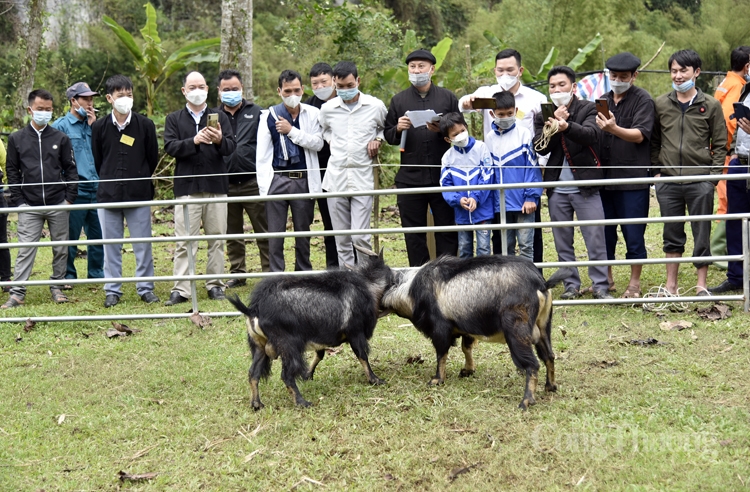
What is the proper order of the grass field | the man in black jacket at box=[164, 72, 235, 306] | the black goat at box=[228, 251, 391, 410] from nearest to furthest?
the grass field < the black goat at box=[228, 251, 391, 410] < the man in black jacket at box=[164, 72, 235, 306]

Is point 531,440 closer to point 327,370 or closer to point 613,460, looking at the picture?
point 613,460

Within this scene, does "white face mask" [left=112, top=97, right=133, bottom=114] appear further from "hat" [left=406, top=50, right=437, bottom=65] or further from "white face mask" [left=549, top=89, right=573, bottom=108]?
"white face mask" [left=549, top=89, right=573, bottom=108]

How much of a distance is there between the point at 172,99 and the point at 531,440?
16914 mm

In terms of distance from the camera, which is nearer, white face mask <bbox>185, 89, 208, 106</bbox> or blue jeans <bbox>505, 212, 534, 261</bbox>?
blue jeans <bbox>505, 212, 534, 261</bbox>

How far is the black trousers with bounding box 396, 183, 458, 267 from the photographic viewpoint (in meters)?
7.38

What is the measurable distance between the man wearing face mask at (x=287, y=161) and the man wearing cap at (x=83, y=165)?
2.15m

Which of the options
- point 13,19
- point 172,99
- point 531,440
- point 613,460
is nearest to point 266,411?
point 531,440

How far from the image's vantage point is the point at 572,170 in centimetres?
712

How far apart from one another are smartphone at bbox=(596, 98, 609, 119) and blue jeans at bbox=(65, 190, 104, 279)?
16.7 feet

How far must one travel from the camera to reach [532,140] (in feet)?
23.5

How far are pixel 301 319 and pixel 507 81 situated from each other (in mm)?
3492

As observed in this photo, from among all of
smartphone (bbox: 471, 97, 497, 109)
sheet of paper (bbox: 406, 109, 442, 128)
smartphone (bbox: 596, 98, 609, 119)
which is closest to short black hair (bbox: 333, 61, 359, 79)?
sheet of paper (bbox: 406, 109, 442, 128)

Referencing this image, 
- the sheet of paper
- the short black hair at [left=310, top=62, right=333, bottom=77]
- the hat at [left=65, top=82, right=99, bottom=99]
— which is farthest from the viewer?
the hat at [left=65, top=82, right=99, bottom=99]

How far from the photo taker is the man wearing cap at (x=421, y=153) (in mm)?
7391
